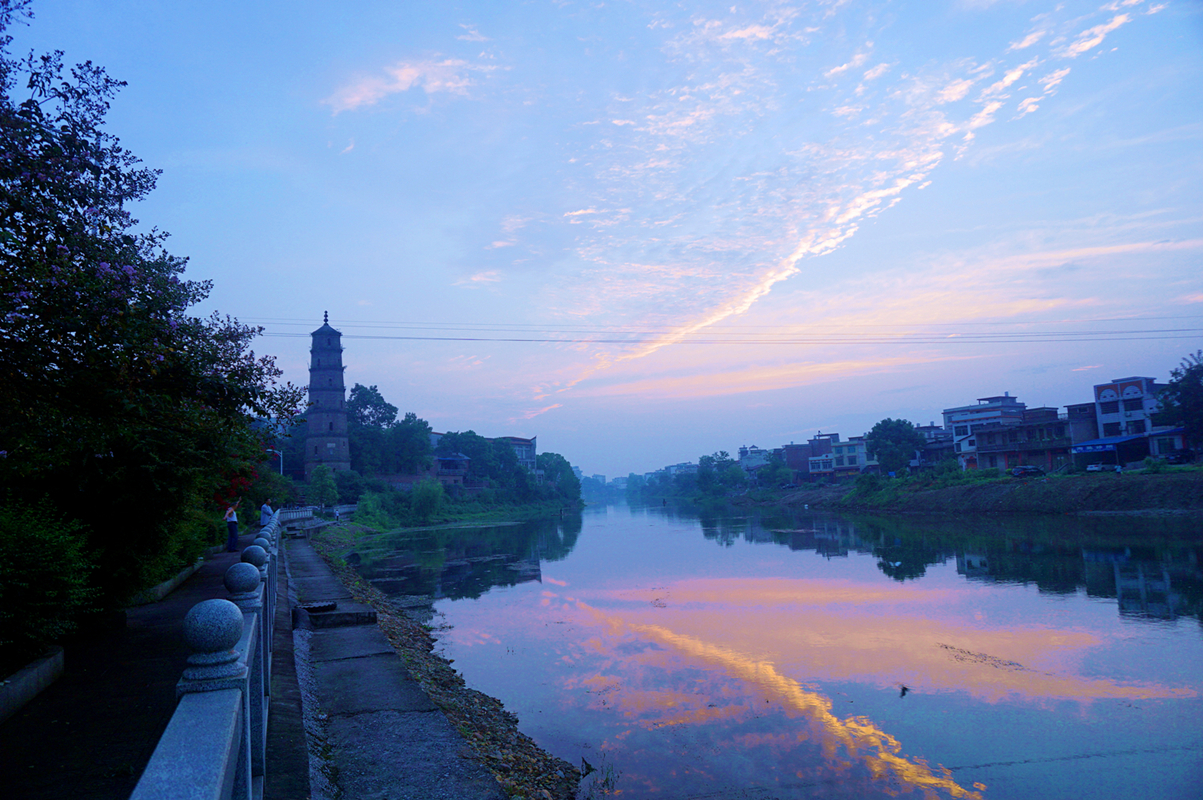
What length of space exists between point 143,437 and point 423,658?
628 cm

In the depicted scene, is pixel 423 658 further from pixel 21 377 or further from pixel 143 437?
pixel 21 377

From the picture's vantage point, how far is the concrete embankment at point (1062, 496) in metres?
34.3

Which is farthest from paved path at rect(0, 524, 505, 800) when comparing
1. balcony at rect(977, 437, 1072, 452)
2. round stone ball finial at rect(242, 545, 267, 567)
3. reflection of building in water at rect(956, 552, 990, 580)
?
balcony at rect(977, 437, 1072, 452)

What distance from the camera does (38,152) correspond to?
5.61 m

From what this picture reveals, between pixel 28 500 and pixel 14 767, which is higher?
pixel 28 500

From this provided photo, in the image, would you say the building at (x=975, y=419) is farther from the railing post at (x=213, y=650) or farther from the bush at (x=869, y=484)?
the railing post at (x=213, y=650)

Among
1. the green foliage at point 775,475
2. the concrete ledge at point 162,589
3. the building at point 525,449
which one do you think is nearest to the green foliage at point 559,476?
the building at point 525,449

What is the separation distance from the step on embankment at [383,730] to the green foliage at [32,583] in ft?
7.95

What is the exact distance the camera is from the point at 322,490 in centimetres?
5478

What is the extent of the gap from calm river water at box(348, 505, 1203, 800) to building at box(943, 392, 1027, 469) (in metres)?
37.5

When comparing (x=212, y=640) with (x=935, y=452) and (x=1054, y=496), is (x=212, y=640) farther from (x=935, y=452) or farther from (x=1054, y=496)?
(x=935, y=452)

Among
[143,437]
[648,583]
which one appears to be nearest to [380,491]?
[648,583]

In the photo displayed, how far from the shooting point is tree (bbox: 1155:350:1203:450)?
3928 centimetres

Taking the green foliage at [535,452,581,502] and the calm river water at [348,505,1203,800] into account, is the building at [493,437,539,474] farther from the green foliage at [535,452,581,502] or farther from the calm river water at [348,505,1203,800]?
the calm river water at [348,505,1203,800]
